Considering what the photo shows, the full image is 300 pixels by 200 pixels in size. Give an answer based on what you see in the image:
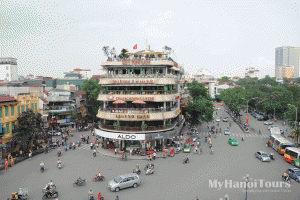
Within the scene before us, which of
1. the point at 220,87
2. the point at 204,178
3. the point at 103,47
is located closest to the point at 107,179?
the point at 204,178

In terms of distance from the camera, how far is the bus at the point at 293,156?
27872 mm

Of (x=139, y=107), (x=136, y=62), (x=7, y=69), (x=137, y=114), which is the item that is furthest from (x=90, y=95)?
(x=7, y=69)

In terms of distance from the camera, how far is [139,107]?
126 feet

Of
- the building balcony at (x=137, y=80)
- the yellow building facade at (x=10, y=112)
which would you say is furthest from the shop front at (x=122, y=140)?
the yellow building facade at (x=10, y=112)

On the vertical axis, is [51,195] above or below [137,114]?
below

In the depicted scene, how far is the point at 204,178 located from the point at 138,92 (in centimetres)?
1872

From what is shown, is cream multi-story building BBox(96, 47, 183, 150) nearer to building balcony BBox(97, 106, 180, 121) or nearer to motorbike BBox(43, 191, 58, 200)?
building balcony BBox(97, 106, 180, 121)

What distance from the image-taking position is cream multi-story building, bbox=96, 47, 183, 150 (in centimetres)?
3456

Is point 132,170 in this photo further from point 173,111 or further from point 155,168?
point 173,111

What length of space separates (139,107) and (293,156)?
24527 mm

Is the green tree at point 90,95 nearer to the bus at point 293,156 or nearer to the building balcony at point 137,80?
the building balcony at point 137,80

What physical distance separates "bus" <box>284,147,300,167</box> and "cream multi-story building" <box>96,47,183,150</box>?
17.0 meters

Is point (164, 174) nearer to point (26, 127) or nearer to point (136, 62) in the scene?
point (136, 62)

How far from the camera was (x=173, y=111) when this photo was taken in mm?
37562
